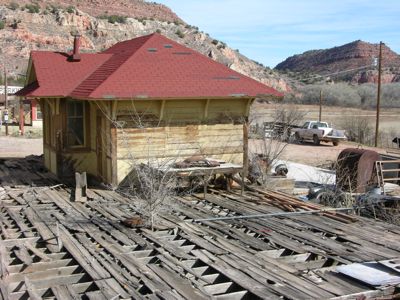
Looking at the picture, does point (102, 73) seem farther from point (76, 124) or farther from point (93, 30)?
point (93, 30)

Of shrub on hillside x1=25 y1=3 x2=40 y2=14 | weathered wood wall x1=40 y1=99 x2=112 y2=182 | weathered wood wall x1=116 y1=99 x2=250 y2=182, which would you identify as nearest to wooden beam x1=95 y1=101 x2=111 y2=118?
weathered wood wall x1=116 y1=99 x2=250 y2=182

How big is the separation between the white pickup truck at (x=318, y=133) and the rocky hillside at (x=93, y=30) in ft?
153

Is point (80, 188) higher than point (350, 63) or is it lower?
lower

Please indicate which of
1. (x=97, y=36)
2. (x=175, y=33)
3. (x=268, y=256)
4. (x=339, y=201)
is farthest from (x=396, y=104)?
(x=268, y=256)

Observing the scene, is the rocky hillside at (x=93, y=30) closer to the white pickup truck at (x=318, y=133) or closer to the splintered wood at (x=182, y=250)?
the white pickup truck at (x=318, y=133)

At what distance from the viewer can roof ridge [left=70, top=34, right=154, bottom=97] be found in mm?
12836

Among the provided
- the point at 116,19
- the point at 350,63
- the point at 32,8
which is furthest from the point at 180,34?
the point at 350,63

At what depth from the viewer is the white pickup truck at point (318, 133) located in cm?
3266

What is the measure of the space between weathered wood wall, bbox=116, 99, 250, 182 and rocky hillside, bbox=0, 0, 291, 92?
60985 millimetres

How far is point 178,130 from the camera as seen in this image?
1353 centimetres

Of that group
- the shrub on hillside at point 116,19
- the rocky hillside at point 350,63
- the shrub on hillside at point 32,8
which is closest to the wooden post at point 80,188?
the shrub on hillside at point 32,8

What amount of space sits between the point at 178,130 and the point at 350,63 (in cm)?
12911

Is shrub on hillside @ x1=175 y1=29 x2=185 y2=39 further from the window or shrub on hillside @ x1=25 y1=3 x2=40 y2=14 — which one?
the window

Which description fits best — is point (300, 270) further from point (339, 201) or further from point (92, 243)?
point (339, 201)
